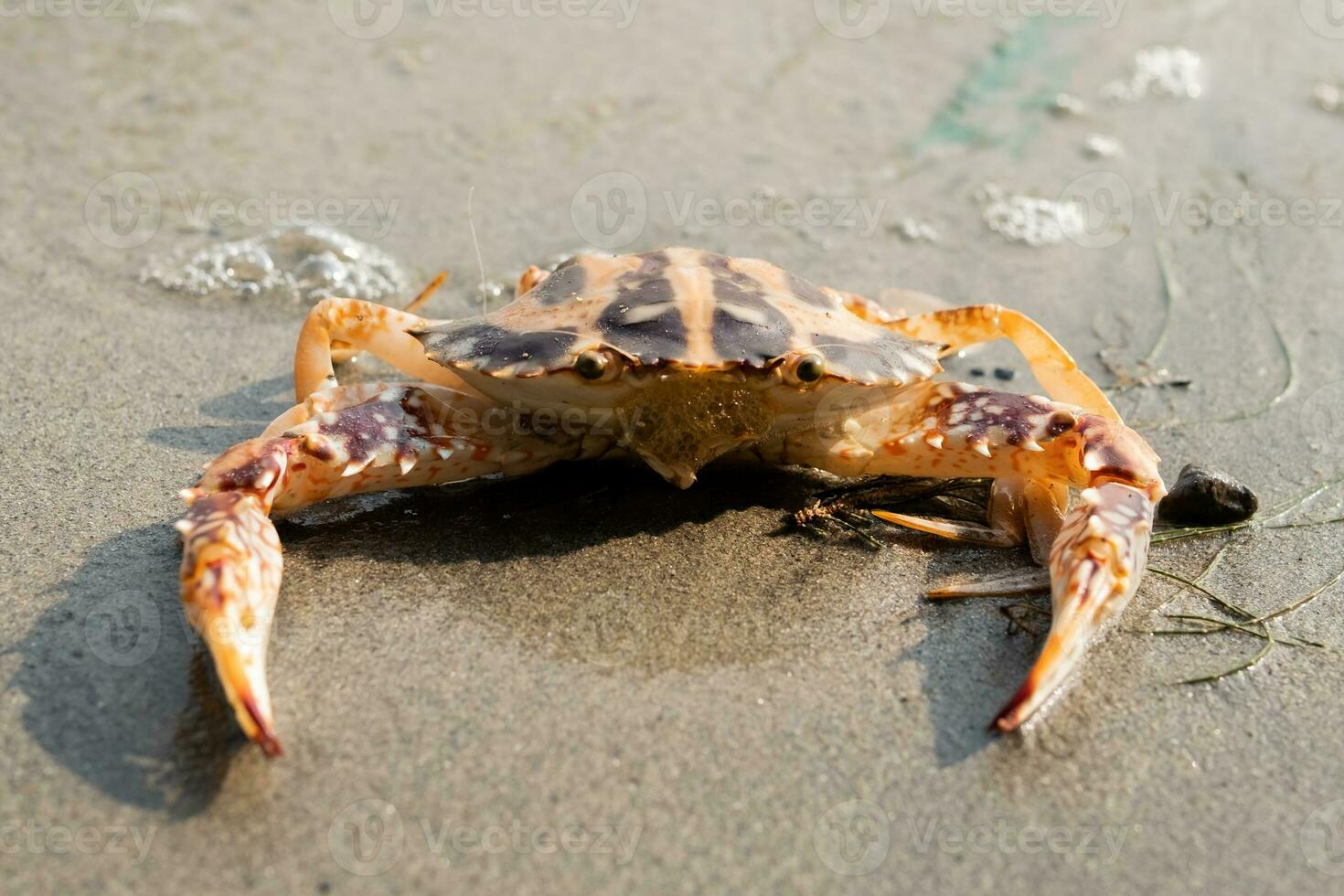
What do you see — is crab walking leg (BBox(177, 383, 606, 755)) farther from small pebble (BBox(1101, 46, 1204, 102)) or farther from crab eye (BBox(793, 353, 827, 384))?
small pebble (BBox(1101, 46, 1204, 102))

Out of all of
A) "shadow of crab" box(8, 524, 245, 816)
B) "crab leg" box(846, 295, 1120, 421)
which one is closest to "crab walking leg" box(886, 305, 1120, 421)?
"crab leg" box(846, 295, 1120, 421)

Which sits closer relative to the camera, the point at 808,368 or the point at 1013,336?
the point at 808,368

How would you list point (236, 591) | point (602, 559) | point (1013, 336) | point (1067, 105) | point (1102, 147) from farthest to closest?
point (1067, 105) < point (1102, 147) < point (1013, 336) < point (602, 559) < point (236, 591)

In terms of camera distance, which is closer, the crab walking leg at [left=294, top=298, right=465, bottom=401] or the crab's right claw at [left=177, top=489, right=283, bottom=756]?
the crab's right claw at [left=177, top=489, right=283, bottom=756]

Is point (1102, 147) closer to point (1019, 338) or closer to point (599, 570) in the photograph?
point (1019, 338)

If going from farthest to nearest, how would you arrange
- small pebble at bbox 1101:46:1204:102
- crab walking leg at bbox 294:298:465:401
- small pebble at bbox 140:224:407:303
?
small pebble at bbox 1101:46:1204:102, small pebble at bbox 140:224:407:303, crab walking leg at bbox 294:298:465:401

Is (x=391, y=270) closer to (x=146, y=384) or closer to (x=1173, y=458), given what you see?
(x=146, y=384)

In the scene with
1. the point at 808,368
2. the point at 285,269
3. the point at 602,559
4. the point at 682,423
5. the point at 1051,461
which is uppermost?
the point at 808,368

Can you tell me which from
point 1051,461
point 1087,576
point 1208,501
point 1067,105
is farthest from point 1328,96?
point 1087,576
